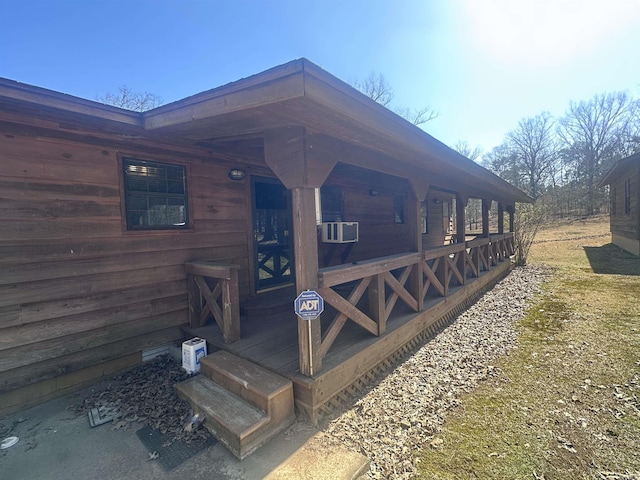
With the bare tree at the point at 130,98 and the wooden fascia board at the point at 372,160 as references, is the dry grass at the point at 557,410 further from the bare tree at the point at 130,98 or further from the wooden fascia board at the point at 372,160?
the bare tree at the point at 130,98

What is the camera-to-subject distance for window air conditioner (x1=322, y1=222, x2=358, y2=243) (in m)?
4.91

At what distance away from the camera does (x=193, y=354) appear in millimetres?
2922

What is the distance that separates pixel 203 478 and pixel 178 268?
2.17 metres

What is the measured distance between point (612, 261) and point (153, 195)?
1261 cm

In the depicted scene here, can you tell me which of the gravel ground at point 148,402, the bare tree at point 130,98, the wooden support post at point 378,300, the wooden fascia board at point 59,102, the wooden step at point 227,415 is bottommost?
the gravel ground at point 148,402

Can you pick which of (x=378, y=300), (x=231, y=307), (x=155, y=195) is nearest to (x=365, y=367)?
(x=378, y=300)

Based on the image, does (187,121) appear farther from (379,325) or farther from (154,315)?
(379,325)

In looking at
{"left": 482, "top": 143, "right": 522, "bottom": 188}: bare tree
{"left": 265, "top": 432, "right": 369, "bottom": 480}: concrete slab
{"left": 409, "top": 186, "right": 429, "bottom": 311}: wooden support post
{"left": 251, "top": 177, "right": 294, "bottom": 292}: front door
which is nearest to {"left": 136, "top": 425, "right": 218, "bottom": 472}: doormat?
{"left": 265, "top": 432, "right": 369, "bottom": 480}: concrete slab

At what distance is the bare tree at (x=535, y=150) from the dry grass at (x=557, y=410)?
1192 inches

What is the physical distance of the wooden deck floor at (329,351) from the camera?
233 centimetres

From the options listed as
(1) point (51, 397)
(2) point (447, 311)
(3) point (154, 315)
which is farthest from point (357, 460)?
(2) point (447, 311)

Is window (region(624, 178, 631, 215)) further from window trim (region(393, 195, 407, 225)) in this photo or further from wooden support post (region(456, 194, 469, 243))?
wooden support post (region(456, 194, 469, 243))

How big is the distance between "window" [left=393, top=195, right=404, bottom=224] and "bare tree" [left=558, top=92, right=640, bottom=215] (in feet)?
84.7

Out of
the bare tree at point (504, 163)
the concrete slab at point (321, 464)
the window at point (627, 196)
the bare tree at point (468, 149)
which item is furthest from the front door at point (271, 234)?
the bare tree at point (504, 163)
